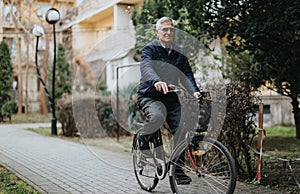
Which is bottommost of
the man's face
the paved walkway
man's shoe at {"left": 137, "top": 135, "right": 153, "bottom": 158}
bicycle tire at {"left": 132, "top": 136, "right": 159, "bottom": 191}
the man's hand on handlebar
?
the paved walkway

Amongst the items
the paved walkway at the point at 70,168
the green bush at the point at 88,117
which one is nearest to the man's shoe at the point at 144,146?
the paved walkway at the point at 70,168

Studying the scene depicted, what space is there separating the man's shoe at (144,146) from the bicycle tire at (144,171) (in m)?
0.12

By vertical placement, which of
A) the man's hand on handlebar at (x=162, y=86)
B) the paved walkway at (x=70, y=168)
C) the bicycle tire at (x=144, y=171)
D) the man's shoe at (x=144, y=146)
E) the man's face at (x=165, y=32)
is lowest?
the paved walkway at (x=70, y=168)

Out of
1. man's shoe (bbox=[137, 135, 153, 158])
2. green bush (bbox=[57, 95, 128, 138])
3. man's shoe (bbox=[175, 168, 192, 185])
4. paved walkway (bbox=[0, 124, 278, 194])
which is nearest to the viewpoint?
man's shoe (bbox=[175, 168, 192, 185])

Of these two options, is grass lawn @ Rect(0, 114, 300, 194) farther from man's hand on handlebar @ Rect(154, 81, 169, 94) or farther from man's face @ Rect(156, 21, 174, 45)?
man's face @ Rect(156, 21, 174, 45)

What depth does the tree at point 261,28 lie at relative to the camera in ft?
25.7

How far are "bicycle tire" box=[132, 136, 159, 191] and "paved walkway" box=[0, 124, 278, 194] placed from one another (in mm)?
102

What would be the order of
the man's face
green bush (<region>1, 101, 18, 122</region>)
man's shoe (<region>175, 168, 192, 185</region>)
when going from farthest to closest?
green bush (<region>1, 101, 18, 122</region>) < the man's face < man's shoe (<region>175, 168, 192, 185</region>)

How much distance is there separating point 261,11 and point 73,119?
7.61 meters

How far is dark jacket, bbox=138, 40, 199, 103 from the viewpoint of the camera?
17.8 feet

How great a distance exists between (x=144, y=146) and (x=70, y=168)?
8.84 ft

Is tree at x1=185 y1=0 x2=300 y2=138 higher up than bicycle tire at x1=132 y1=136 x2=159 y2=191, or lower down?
higher up

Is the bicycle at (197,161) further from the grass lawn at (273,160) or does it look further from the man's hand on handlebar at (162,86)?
the grass lawn at (273,160)

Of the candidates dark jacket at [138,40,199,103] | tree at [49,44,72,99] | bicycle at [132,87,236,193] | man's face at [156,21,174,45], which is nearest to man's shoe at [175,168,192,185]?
bicycle at [132,87,236,193]
